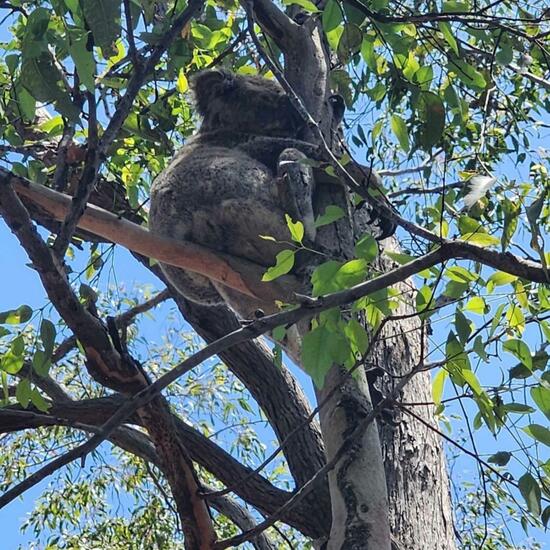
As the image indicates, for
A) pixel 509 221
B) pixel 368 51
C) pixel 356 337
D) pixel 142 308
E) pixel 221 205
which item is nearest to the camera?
pixel 509 221

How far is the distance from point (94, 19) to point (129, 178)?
2.32 m

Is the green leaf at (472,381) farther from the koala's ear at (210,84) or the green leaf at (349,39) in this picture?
the koala's ear at (210,84)

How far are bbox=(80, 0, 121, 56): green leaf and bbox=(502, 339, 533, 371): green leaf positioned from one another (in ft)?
3.83

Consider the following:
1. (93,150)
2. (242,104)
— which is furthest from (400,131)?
(242,104)

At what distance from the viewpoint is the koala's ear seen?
13.1 ft

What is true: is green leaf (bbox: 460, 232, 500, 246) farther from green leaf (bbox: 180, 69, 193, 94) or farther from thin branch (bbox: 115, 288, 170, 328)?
thin branch (bbox: 115, 288, 170, 328)

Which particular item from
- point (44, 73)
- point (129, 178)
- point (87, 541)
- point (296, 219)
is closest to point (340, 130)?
point (296, 219)

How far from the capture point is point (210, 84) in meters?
4.00

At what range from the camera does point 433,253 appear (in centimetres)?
191

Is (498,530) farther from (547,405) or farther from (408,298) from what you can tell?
(547,405)

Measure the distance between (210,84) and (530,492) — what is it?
250cm

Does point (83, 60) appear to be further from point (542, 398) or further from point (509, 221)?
point (542, 398)

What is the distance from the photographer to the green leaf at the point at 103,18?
2.12 metres

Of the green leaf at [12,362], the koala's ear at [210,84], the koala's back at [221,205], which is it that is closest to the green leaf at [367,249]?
the green leaf at [12,362]
